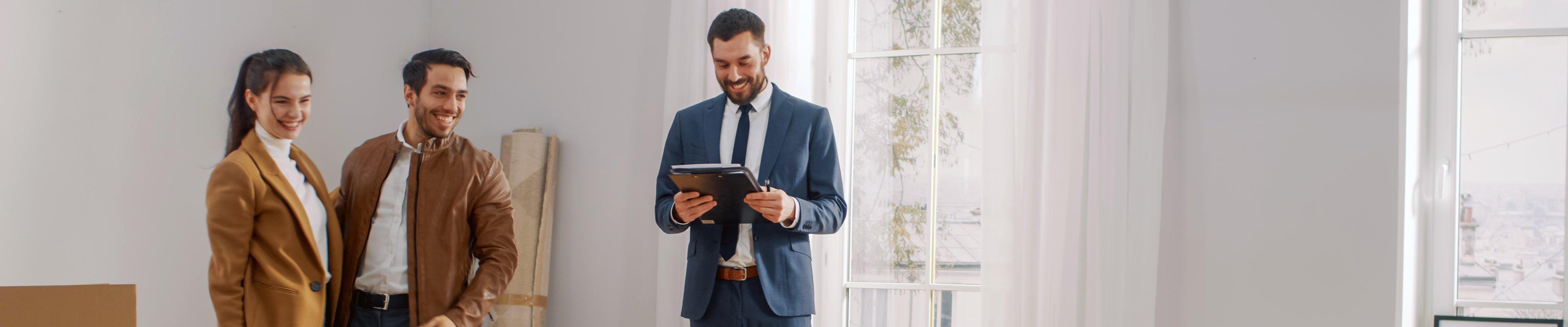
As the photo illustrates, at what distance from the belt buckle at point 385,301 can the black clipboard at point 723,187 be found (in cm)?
79

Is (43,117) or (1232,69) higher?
(1232,69)

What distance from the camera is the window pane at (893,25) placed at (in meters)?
3.62

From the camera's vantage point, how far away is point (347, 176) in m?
2.42

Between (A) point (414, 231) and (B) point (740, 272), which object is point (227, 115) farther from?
(B) point (740, 272)

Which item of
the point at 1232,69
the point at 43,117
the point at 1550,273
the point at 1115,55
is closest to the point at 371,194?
the point at 43,117

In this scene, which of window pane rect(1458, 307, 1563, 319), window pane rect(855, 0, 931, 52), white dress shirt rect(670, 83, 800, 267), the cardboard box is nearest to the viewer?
the cardboard box

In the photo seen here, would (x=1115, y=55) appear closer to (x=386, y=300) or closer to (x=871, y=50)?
(x=871, y=50)

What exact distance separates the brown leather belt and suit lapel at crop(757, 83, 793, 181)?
234mm

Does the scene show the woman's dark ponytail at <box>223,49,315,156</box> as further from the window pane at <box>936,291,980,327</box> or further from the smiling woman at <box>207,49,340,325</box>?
the window pane at <box>936,291,980,327</box>

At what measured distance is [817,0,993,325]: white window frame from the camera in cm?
352

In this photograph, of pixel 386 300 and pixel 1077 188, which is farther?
pixel 1077 188

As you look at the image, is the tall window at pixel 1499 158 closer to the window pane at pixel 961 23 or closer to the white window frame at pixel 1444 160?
the white window frame at pixel 1444 160

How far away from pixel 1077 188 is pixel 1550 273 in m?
1.56

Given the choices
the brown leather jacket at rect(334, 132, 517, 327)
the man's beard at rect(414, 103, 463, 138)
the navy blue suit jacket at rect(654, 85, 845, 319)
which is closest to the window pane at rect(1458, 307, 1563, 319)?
the navy blue suit jacket at rect(654, 85, 845, 319)
